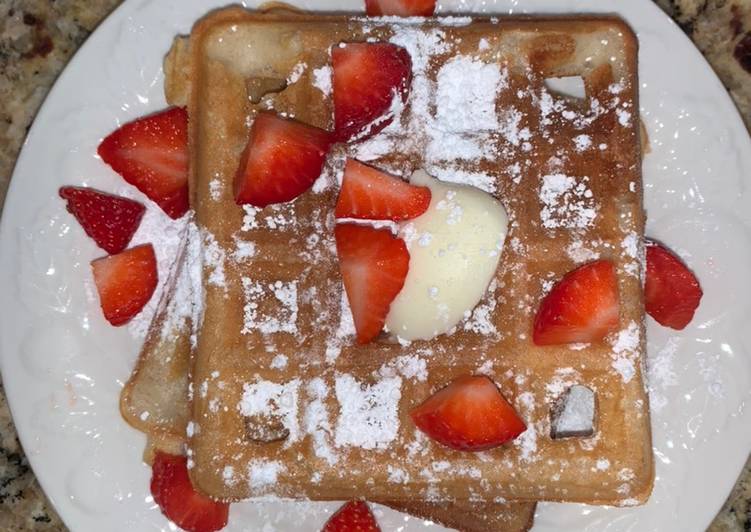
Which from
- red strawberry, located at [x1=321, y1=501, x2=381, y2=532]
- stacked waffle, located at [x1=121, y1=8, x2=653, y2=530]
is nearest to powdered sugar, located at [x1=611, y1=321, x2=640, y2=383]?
stacked waffle, located at [x1=121, y1=8, x2=653, y2=530]

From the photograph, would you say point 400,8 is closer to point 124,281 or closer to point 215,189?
point 215,189

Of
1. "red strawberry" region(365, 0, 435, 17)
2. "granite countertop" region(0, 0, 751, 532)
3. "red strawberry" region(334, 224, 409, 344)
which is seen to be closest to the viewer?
"red strawberry" region(334, 224, 409, 344)

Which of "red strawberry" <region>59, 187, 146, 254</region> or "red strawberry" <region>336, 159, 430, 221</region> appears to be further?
"red strawberry" <region>59, 187, 146, 254</region>

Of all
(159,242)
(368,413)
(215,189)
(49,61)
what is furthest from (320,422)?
(49,61)

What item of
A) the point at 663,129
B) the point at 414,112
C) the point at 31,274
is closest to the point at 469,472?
the point at 414,112

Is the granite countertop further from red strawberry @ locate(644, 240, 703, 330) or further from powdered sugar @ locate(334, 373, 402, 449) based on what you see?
powdered sugar @ locate(334, 373, 402, 449)

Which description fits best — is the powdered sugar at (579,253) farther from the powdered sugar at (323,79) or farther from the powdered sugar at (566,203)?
the powdered sugar at (323,79)

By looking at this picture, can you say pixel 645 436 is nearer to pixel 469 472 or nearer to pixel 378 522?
pixel 469 472
